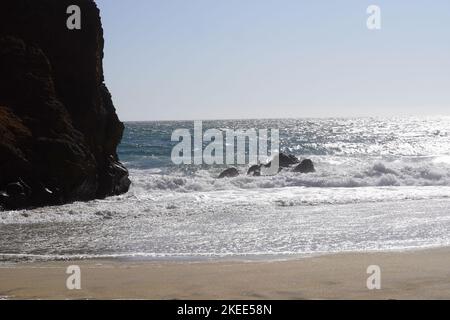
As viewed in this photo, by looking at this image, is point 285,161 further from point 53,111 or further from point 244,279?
point 244,279

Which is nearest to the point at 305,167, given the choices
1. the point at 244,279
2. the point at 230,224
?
the point at 230,224

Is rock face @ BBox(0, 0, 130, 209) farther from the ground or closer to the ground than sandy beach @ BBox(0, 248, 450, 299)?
farther from the ground

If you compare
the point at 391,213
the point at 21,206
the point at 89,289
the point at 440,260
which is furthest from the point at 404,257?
the point at 21,206

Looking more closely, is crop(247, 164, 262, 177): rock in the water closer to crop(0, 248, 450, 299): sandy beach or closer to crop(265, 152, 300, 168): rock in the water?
crop(265, 152, 300, 168): rock in the water

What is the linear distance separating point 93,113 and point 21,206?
6.18 m

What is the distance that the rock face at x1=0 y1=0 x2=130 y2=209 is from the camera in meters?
17.8

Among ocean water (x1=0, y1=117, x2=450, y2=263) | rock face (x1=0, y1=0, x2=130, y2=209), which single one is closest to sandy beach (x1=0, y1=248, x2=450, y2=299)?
ocean water (x1=0, y1=117, x2=450, y2=263)

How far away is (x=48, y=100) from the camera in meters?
20.0

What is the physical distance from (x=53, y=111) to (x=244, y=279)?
14050 mm

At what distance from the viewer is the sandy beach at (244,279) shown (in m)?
6.74

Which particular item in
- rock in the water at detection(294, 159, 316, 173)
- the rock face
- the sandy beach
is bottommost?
the sandy beach

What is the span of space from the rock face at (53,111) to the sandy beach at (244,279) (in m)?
8.67

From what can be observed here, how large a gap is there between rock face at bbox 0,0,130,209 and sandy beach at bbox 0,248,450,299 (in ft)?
28.5

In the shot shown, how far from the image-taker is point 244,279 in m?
7.68
